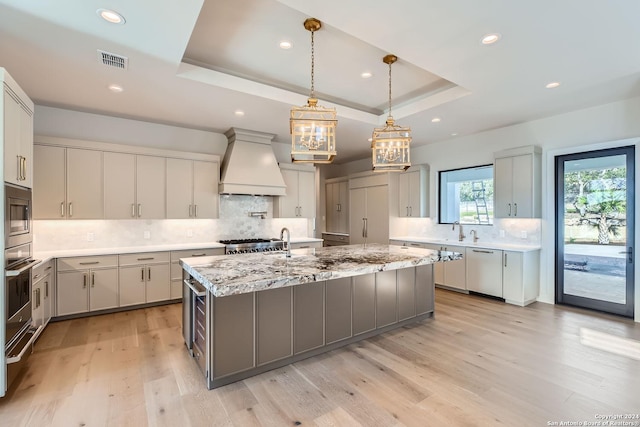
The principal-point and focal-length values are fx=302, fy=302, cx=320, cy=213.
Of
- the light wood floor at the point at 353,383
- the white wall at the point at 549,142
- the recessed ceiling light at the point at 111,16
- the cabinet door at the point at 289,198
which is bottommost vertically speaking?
the light wood floor at the point at 353,383

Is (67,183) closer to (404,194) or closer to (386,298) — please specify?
(386,298)

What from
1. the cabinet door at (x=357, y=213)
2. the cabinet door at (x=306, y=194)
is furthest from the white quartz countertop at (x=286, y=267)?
the cabinet door at (x=357, y=213)

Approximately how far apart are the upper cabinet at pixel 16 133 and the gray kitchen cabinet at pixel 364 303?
10.2ft

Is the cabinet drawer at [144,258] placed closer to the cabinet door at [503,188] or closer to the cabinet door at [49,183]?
the cabinet door at [49,183]

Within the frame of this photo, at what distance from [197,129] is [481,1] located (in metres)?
4.49

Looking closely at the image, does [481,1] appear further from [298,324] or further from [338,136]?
[338,136]

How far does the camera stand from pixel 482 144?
554 cm

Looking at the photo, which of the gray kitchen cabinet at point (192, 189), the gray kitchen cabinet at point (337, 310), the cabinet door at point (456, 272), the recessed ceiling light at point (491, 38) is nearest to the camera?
the recessed ceiling light at point (491, 38)

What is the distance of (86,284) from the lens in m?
4.00

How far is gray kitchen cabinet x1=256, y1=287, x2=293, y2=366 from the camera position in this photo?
2.63m

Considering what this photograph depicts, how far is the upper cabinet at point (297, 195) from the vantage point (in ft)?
19.6

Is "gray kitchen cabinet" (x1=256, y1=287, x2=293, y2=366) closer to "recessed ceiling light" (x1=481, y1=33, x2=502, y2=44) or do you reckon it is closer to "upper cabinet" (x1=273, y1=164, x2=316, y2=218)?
"recessed ceiling light" (x1=481, y1=33, x2=502, y2=44)

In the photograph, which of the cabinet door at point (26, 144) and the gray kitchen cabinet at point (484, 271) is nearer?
the cabinet door at point (26, 144)

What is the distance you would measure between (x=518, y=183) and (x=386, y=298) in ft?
10.3
